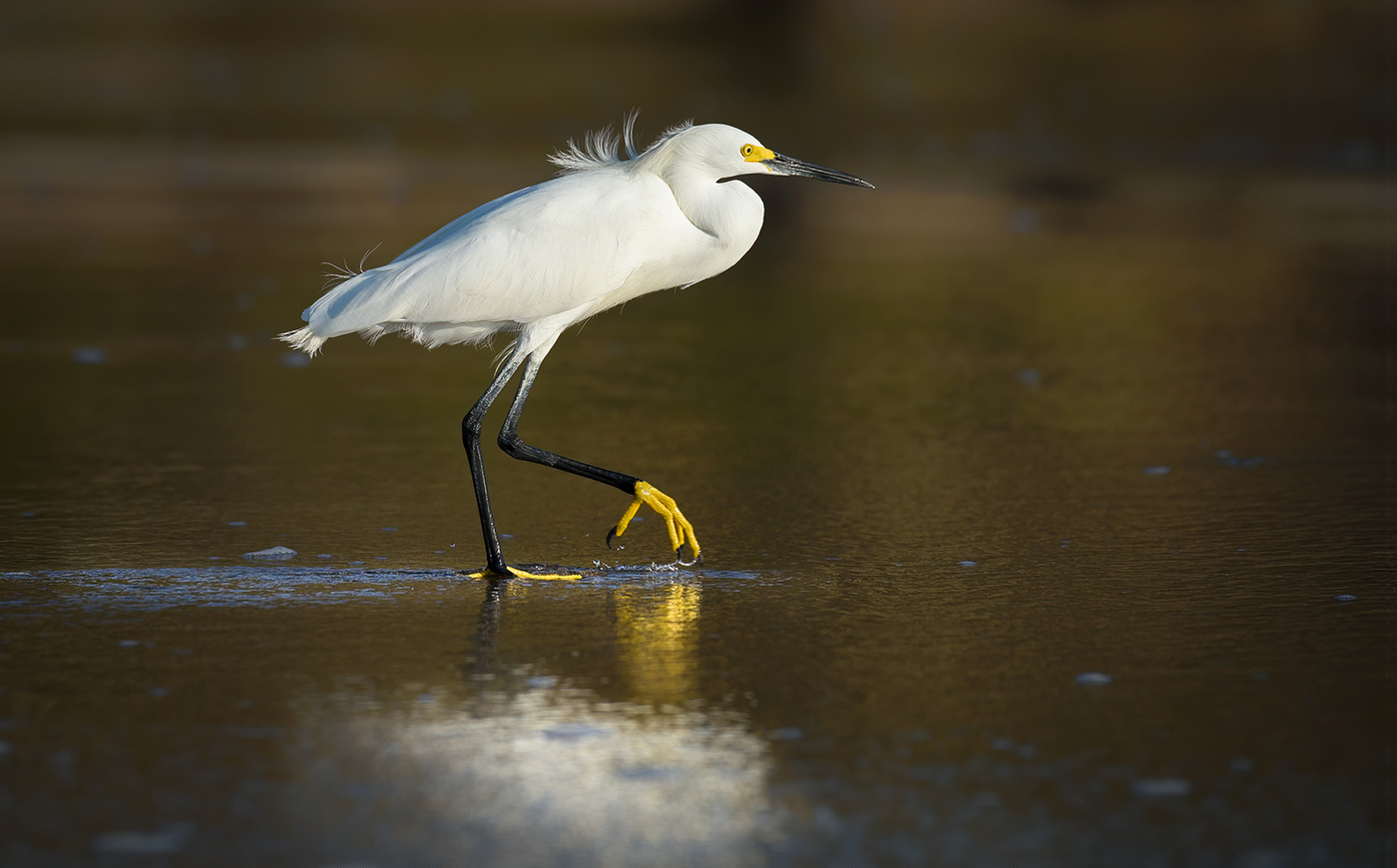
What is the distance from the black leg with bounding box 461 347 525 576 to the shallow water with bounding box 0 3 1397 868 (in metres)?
0.14

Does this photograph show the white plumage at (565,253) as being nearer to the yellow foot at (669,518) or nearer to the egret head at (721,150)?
the egret head at (721,150)

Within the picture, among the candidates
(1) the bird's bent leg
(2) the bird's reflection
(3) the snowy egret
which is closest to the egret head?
(3) the snowy egret

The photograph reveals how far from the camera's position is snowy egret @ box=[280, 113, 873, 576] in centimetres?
534

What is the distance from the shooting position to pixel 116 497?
595 centimetres

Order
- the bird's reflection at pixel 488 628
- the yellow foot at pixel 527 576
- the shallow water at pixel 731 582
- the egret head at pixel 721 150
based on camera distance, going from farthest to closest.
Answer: the egret head at pixel 721 150
the yellow foot at pixel 527 576
the bird's reflection at pixel 488 628
the shallow water at pixel 731 582

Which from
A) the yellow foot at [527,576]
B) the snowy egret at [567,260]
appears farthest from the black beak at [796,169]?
the yellow foot at [527,576]

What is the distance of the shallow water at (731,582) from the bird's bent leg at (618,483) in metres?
0.12

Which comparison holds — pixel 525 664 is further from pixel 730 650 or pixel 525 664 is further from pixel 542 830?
pixel 542 830

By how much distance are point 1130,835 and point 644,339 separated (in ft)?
20.2

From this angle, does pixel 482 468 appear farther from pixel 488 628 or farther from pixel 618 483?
pixel 488 628

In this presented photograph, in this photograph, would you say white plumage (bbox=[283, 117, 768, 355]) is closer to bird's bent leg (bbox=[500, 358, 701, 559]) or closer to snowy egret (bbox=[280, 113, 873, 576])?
snowy egret (bbox=[280, 113, 873, 576])

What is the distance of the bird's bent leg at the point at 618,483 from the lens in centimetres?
528

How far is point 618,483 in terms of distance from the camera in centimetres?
548

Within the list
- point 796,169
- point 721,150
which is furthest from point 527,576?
point 796,169
